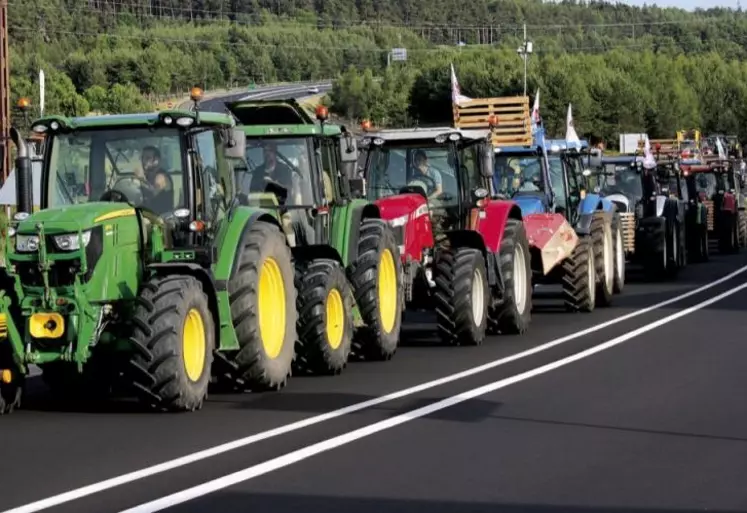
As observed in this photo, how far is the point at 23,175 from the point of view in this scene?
13.1 metres

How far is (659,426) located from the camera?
11789mm

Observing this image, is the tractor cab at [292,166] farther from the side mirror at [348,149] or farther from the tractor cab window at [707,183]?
the tractor cab window at [707,183]

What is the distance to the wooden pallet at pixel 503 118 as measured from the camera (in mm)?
25203

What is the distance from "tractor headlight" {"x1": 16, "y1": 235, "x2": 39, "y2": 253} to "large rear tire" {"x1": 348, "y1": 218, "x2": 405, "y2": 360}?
4742 mm

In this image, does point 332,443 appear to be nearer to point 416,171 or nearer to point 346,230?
point 346,230

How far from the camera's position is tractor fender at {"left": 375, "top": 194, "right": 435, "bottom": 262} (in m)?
18.1

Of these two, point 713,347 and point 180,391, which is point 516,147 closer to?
point 713,347

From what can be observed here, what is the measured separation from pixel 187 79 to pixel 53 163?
368 ft

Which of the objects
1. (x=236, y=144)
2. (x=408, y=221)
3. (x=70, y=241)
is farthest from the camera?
(x=408, y=221)

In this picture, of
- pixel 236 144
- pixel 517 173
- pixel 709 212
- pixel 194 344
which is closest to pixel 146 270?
pixel 194 344

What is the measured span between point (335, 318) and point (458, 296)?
9.71 feet

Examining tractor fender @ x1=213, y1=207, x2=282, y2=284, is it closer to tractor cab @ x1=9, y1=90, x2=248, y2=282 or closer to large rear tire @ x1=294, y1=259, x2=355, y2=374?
tractor cab @ x1=9, y1=90, x2=248, y2=282

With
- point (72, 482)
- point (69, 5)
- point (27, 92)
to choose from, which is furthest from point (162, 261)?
point (69, 5)

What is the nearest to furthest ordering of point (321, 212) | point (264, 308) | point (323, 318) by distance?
point (264, 308)
point (323, 318)
point (321, 212)
